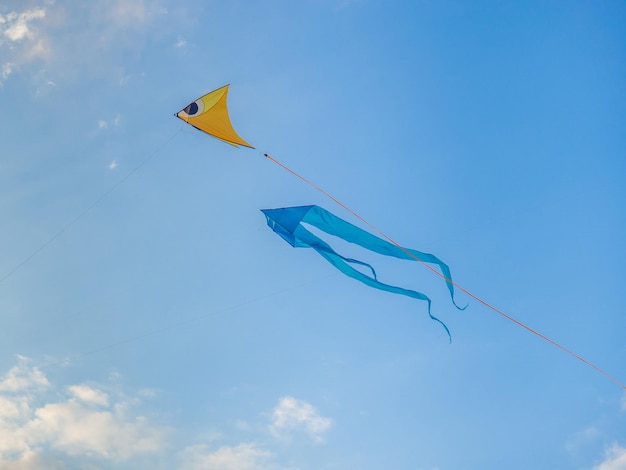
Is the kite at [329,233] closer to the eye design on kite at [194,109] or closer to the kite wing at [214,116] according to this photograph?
the kite wing at [214,116]

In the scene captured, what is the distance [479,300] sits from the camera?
11.9 m

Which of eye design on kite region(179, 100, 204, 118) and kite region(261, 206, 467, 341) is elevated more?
eye design on kite region(179, 100, 204, 118)

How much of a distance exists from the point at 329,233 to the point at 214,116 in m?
6.00

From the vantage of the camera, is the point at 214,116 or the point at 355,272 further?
the point at 214,116

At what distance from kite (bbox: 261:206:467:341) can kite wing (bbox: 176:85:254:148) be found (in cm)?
373

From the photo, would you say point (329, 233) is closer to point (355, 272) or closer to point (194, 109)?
point (355, 272)

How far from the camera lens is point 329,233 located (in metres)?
13.6

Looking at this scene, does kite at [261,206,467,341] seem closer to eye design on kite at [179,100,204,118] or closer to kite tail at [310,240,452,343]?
kite tail at [310,240,452,343]

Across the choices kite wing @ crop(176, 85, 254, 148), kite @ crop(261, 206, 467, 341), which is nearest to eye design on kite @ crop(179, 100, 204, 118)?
kite wing @ crop(176, 85, 254, 148)

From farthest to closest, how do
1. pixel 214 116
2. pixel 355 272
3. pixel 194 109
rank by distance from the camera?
pixel 214 116, pixel 194 109, pixel 355 272

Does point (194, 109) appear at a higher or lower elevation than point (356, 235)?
higher

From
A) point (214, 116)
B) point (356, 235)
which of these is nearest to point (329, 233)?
point (356, 235)

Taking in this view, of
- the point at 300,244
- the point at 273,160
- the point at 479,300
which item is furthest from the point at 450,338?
the point at 273,160

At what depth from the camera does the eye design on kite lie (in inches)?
613
